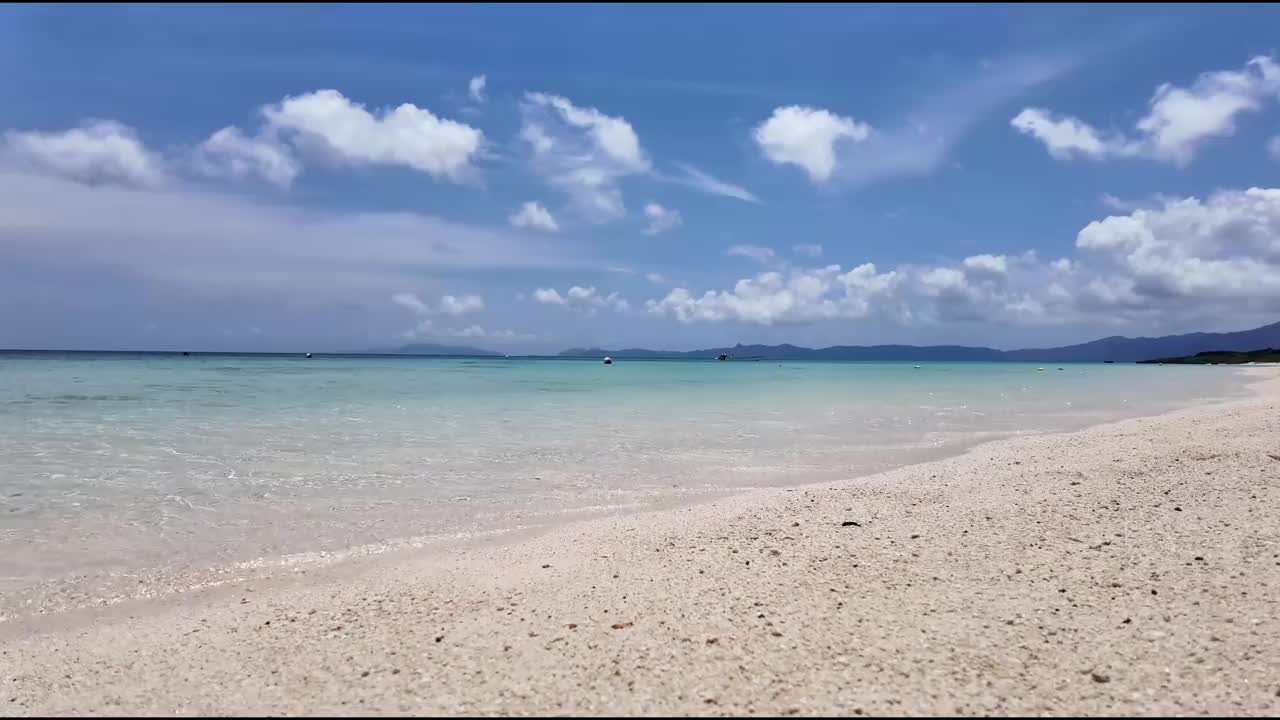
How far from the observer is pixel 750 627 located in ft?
17.5

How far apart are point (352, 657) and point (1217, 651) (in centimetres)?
651

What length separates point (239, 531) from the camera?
9188mm

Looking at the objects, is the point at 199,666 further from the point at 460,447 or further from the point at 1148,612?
the point at 460,447

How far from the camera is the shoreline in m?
4.44

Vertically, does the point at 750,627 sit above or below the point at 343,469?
above

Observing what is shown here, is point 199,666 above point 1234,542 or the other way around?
the other way around

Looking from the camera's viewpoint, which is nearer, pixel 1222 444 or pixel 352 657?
pixel 352 657

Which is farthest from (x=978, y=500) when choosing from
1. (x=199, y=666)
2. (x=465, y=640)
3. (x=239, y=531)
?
(x=239, y=531)

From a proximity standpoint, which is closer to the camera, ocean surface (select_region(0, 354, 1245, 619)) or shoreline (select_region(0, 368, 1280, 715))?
shoreline (select_region(0, 368, 1280, 715))

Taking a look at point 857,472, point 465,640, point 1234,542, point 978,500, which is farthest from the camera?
point 857,472

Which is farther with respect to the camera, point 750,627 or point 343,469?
point 343,469

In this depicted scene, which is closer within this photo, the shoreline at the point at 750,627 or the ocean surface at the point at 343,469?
the shoreline at the point at 750,627

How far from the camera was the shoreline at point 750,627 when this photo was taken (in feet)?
14.6

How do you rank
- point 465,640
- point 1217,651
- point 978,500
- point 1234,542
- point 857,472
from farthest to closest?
point 857,472, point 978,500, point 1234,542, point 465,640, point 1217,651
